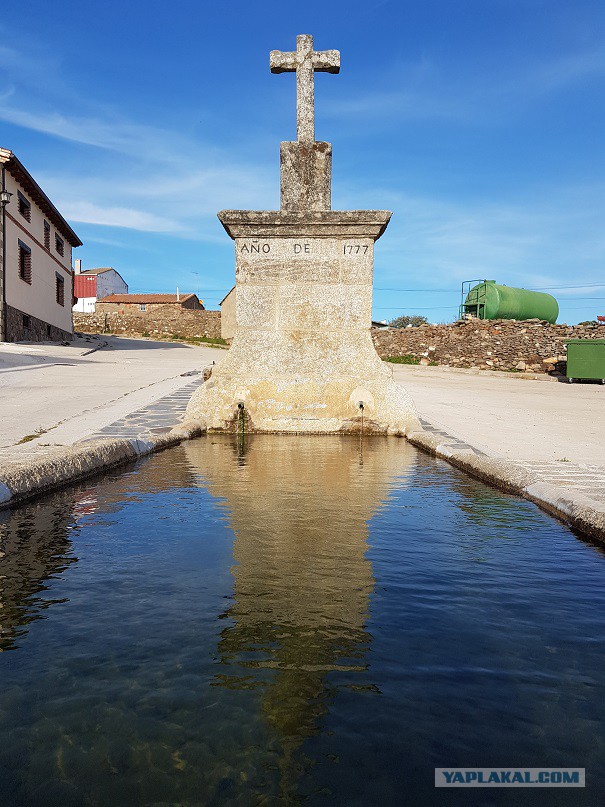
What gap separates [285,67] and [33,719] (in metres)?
7.71

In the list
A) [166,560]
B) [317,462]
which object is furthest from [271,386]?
[166,560]

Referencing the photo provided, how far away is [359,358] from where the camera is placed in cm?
718

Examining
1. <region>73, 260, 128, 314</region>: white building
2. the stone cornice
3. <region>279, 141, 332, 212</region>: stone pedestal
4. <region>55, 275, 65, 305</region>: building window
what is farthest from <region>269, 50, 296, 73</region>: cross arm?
<region>73, 260, 128, 314</region>: white building

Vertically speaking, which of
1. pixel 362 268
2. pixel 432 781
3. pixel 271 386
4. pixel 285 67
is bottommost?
pixel 432 781

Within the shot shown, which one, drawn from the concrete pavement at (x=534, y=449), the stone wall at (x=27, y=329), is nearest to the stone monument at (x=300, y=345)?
the concrete pavement at (x=534, y=449)

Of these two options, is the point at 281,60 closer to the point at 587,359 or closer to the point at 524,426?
the point at 524,426

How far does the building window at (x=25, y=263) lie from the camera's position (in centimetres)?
2574

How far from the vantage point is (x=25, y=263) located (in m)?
26.5

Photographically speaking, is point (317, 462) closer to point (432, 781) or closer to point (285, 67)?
point (432, 781)

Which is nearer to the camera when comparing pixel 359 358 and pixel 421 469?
pixel 421 469

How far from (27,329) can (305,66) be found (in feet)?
74.7

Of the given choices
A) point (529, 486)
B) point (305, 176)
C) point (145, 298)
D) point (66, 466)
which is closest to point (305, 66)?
point (305, 176)

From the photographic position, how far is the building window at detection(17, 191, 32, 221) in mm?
25447

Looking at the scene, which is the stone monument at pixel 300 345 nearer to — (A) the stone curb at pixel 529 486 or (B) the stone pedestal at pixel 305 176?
(B) the stone pedestal at pixel 305 176
